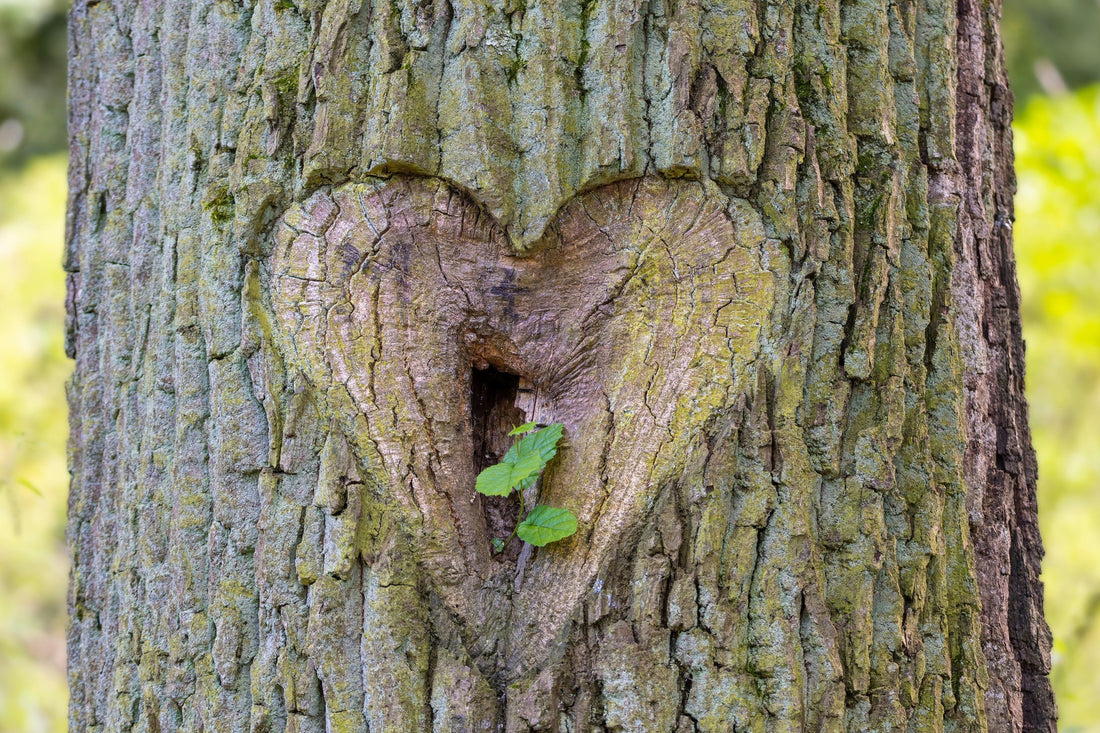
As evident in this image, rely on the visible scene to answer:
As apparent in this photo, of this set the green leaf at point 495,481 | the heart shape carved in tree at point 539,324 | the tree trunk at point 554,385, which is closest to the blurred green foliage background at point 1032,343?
the tree trunk at point 554,385

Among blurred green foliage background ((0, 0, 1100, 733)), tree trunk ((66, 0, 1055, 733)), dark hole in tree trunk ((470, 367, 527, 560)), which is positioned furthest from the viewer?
blurred green foliage background ((0, 0, 1100, 733))

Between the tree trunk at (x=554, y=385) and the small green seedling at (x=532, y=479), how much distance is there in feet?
0.10

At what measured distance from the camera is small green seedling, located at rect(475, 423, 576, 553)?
4.21 ft

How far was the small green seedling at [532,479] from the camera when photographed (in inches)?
50.5

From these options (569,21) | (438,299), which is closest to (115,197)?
(438,299)

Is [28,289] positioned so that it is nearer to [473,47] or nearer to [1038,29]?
[473,47]

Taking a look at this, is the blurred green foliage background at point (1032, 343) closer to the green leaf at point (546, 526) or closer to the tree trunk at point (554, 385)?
the tree trunk at point (554, 385)

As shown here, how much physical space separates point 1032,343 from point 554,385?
523 centimetres

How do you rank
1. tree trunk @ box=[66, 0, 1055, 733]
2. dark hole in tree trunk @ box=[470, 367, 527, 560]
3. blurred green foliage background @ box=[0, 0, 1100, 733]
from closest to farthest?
tree trunk @ box=[66, 0, 1055, 733]
dark hole in tree trunk @ box=[470, 367, 527, 560]
blurred green foliage background @ box=[0, 0, 1100, 733]

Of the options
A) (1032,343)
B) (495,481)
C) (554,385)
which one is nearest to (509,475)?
(495,481)

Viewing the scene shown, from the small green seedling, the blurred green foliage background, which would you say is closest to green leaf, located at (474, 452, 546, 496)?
the small green seedling

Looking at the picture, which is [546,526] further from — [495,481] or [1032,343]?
[1032,343]

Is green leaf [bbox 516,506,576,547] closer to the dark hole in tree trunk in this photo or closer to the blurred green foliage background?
the dark hole in tree trunk

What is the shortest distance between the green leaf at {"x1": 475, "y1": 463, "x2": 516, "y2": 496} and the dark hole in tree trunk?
10 cm
